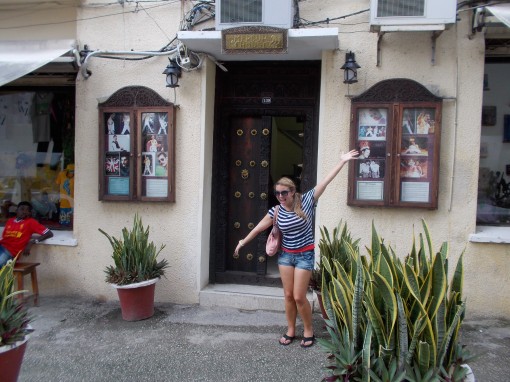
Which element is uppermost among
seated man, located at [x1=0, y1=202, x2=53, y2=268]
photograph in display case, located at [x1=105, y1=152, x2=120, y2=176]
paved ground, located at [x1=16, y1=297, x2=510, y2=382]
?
photograph in display case, located at [x1=105, y1=152, x2=120, y2=176]

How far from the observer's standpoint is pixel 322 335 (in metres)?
4.76

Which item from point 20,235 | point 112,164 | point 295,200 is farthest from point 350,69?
point 20,235

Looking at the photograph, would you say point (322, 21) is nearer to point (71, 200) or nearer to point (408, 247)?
point (408, 247)

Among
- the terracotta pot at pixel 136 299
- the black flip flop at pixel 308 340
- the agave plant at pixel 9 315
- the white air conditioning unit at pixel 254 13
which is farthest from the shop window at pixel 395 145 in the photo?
the agave plant at pixel 9 315

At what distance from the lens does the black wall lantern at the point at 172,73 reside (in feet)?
17.9

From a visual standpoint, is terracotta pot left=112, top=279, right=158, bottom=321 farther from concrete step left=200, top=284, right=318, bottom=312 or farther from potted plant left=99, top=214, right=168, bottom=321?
concrete step left=200, top=284, right=318, bottom=312

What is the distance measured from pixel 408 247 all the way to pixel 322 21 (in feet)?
8.94

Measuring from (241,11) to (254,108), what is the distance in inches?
51.5

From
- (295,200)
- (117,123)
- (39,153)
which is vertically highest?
(117,123)

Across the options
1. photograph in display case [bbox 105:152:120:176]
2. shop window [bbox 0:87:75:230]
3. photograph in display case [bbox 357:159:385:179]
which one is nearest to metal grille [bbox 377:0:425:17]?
photograph in display case [bbox 357:159:385:179]

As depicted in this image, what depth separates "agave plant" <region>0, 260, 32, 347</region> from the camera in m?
3.37

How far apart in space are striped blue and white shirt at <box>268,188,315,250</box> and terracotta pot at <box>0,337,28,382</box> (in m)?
2.29

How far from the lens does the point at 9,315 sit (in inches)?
135

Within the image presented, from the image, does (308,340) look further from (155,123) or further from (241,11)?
(241,11)
